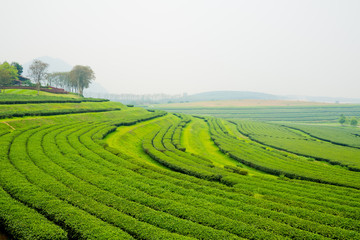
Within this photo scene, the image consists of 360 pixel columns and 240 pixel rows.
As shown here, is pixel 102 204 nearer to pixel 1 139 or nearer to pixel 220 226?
pixel 220 226

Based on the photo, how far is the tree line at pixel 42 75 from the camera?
2756 inches

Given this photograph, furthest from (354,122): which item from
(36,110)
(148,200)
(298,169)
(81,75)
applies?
(81,75)

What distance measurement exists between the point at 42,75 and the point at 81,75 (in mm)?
19975

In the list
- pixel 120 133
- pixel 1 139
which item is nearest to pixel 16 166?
pixel 1 139

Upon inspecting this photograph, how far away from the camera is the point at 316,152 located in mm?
45656

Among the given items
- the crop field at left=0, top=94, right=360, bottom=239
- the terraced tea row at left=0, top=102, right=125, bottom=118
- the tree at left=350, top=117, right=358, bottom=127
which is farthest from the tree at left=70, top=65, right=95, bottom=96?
the tree at left=350, top=117, right=358, bottom=127

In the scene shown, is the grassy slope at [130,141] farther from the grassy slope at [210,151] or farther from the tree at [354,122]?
the tree at [354,122]

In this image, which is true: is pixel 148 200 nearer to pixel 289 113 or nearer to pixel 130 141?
pixel 130 141

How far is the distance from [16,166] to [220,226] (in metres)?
20.5

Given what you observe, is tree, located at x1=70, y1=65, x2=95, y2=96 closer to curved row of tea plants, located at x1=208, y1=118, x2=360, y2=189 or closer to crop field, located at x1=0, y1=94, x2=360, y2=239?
crop field, located at x1=0, y1=94, x2=360, y2=239

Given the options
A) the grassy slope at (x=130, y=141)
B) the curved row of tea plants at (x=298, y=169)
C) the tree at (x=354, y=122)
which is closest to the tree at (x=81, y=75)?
the grassy slope at (x=130, y=141)

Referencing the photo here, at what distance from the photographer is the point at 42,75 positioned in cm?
7962

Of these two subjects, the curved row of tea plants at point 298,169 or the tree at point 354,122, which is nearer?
the curved row of tea plants at point 298,169

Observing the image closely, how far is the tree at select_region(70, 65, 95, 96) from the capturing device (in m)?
96.1
